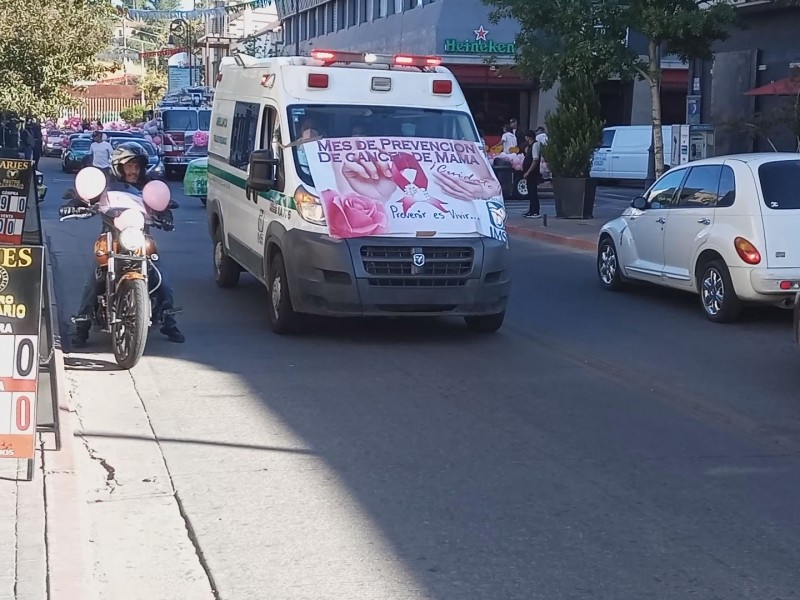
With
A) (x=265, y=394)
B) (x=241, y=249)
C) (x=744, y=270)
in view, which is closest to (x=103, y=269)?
(x=265, y=394)

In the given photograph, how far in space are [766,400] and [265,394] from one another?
3651mm

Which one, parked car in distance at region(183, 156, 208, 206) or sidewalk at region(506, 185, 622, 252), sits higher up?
parked car in distance at region(183, 156, 208, 206)

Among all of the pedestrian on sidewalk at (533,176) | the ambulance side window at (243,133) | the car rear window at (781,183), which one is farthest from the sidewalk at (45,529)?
the pedestrian on sidewalk at (533,176)

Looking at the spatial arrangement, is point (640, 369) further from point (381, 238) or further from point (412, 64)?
point (412, 64)

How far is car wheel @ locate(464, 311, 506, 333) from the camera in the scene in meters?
11.1

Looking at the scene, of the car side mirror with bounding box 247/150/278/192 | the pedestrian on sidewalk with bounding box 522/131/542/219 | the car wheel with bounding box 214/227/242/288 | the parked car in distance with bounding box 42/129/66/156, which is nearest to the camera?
the car side mirror with bounding box 247/150/278/192

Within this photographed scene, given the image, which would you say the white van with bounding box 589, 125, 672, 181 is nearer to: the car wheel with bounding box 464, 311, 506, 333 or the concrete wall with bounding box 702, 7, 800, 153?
the concrete wall with bounding box 702, 7, 800, 153

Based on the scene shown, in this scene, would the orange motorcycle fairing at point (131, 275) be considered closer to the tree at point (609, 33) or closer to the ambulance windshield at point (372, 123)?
the ambulance windshield at point (372, 123)

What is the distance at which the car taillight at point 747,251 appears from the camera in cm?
1159

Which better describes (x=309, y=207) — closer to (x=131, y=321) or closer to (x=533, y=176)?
(x=131, y=321)

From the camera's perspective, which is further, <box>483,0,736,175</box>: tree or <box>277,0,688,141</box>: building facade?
Result: <box>277,0,688,141</box>: building facade

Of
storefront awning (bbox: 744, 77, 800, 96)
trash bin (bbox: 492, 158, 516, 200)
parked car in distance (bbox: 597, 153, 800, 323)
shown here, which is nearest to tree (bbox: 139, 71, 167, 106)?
trash bin (bbox: 492, 158, 516, 200)

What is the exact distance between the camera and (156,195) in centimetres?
959

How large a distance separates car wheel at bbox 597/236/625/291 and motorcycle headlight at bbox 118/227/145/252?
22.3 feet
